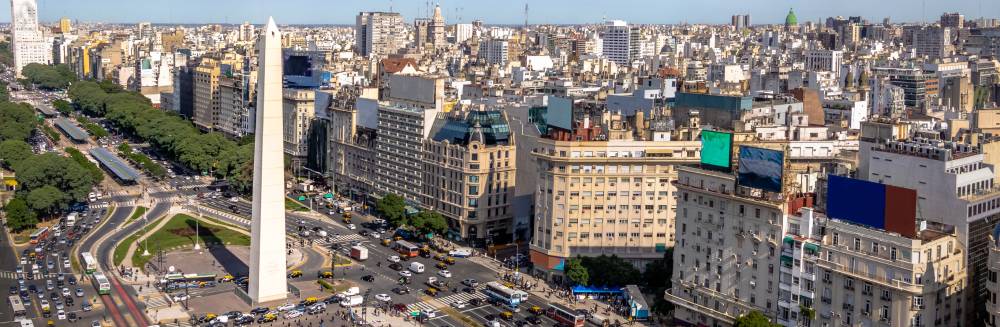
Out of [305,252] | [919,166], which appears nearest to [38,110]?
[305,252]

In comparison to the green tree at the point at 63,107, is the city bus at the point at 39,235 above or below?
below

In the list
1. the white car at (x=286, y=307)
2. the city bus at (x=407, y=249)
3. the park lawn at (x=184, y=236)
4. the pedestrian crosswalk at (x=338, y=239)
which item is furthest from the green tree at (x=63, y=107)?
the white car at (x=286, y=307)

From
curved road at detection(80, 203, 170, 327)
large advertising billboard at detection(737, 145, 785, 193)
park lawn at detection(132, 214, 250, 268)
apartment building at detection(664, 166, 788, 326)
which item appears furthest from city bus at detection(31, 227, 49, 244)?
large advertising billboard at detection(737, 145, 785, 193)

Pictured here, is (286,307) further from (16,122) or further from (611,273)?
(16,122)

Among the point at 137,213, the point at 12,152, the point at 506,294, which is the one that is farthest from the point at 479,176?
the point at 12,152

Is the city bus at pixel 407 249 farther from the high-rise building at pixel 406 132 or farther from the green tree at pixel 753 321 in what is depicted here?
the green tree at pixel 753 321

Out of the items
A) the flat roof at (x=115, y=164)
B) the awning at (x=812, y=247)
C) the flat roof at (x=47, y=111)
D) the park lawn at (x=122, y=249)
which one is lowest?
the park lawn at (x=122, y=249)
